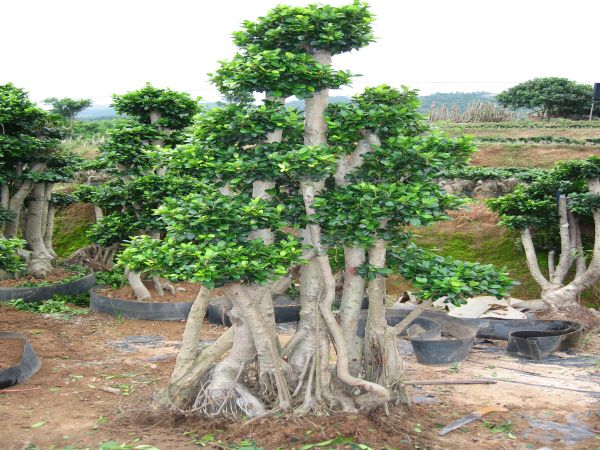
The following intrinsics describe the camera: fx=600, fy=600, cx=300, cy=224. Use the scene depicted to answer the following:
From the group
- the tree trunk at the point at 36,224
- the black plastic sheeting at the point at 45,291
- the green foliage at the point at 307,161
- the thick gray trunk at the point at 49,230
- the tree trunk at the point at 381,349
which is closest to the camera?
the green foliage at the point at 307,161

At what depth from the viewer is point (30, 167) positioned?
660 inches

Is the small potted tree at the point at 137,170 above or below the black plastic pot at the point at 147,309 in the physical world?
above

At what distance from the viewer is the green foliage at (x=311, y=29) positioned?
7020 millimetres

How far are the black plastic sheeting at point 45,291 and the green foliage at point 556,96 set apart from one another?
130ft

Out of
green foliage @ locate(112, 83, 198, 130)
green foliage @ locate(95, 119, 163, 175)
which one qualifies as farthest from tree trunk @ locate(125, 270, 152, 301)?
green foliage @ locate(112, 83, 198, 130)

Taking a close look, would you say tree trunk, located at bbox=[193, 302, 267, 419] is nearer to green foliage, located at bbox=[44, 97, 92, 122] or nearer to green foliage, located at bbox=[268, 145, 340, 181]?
green foliage, located at bbox=[268, 145, 340, 181]

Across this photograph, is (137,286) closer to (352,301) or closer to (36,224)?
(36,224)

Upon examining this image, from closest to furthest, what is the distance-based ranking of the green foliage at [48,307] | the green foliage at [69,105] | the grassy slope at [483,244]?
the green foliage at [48,307], the grassy slope at [483,244], the green foliage at [69,105]

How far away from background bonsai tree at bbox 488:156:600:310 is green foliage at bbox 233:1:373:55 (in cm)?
952

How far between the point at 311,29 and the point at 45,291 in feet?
36.8

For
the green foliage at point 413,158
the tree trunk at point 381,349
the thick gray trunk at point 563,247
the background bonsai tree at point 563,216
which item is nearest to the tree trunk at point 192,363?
the tree trunk at point 381,349

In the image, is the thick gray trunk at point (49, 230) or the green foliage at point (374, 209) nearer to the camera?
the green foliage at point (374, 209)

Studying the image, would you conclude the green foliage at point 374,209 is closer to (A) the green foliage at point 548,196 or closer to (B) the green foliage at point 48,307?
(A) the green foliage at point 548,196

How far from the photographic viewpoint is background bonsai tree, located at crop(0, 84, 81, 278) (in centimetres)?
1525
